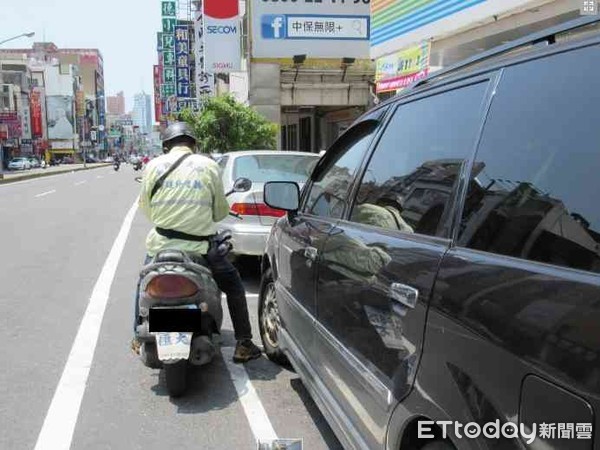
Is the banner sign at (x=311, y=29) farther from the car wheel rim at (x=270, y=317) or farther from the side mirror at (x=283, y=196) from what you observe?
the side mirror at (x=283, y=196)

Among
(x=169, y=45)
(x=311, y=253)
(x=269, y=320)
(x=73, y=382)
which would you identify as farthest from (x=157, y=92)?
(x=311, y=253)

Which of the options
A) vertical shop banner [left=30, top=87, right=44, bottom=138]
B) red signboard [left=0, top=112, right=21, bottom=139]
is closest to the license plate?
red signboard [left=0, top=112, right=21, bottom=139]

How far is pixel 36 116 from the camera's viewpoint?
315ft

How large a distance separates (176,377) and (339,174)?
1.71m

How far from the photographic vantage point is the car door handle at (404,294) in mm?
2158

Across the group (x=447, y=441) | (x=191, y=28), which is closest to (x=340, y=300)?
(x=447, y=441)

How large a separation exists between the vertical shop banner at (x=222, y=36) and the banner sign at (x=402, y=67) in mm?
11386

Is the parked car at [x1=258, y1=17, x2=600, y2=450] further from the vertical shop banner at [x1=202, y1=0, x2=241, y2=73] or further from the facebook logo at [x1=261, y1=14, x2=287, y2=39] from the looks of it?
the vertical shop banner at [x1=202, y1=0, x2=241, y2=73]

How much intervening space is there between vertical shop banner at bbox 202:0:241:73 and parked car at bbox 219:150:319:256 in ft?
56.5

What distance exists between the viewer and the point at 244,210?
7.12m

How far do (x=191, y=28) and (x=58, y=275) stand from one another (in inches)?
2234

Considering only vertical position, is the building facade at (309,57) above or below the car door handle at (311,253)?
above

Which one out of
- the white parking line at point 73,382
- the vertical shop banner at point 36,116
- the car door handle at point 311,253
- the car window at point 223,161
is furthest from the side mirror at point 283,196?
the vertical shop banner at point 36,116

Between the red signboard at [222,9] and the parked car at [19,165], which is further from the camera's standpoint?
the parked car at [19,165]
